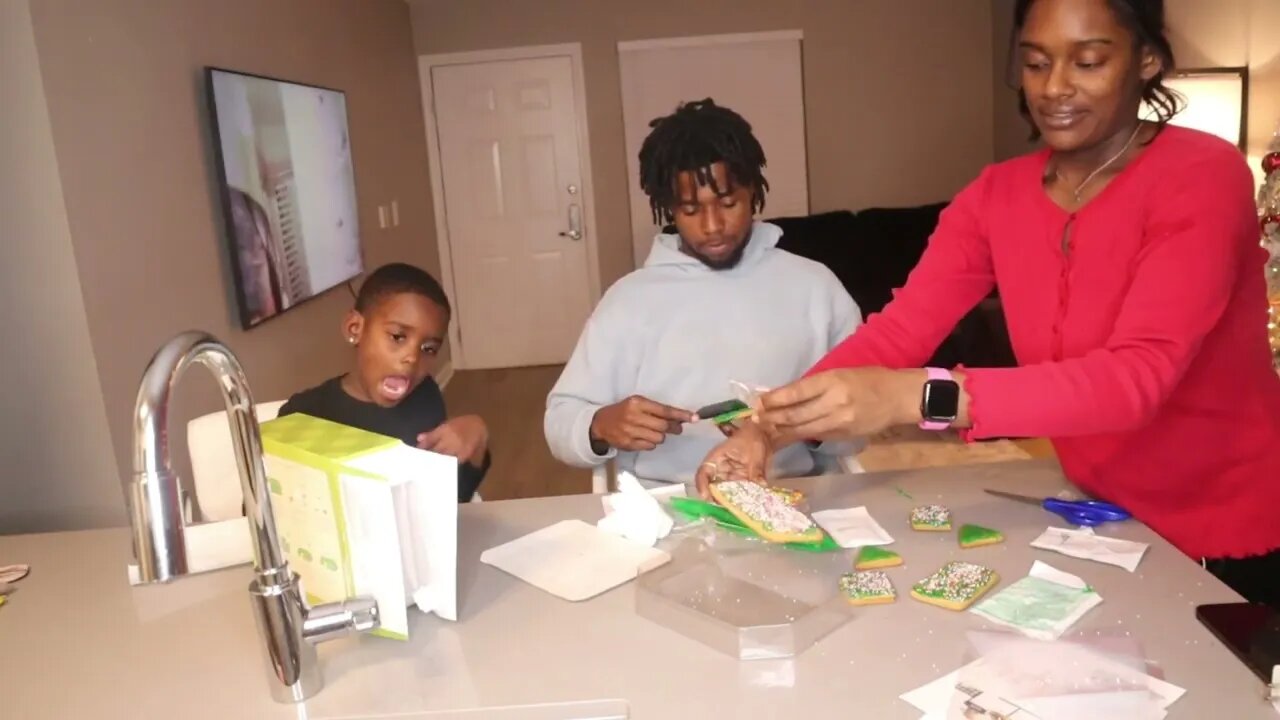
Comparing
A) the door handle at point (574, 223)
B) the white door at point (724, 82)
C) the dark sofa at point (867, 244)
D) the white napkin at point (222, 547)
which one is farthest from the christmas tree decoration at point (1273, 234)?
the door handle at point (574, 223)

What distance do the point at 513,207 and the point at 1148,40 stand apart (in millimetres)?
5218

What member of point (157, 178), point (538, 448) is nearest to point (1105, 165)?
point (157, 178)

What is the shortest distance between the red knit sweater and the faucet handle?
2.30 ft

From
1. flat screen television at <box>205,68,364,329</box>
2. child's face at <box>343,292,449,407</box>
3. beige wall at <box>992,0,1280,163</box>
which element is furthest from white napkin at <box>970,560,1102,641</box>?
flat screen television at <box>205,68,364,329</box>

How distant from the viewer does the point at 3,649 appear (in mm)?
1197

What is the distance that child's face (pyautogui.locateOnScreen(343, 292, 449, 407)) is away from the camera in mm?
1802

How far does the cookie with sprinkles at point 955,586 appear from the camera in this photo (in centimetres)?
111

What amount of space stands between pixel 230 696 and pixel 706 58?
550 centimetres

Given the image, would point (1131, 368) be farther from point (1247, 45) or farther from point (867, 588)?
point (1247, 45)

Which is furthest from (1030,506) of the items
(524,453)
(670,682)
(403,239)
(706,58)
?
(706,58)

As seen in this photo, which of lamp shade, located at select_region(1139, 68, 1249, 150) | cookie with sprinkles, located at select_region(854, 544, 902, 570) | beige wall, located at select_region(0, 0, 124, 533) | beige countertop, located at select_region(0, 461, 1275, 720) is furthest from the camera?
lamp shade, located at select_region(1139, 68, 1249, 150)

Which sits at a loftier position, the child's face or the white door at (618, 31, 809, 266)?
the white door at (618, 31, 809, 266)

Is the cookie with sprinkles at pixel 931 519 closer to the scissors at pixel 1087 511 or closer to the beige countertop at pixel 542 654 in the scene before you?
the beige countertop at pixel 542 654

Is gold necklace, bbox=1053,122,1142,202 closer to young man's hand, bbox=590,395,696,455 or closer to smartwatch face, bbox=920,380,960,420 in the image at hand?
smartwatch face, bbox=920,380,960,420
